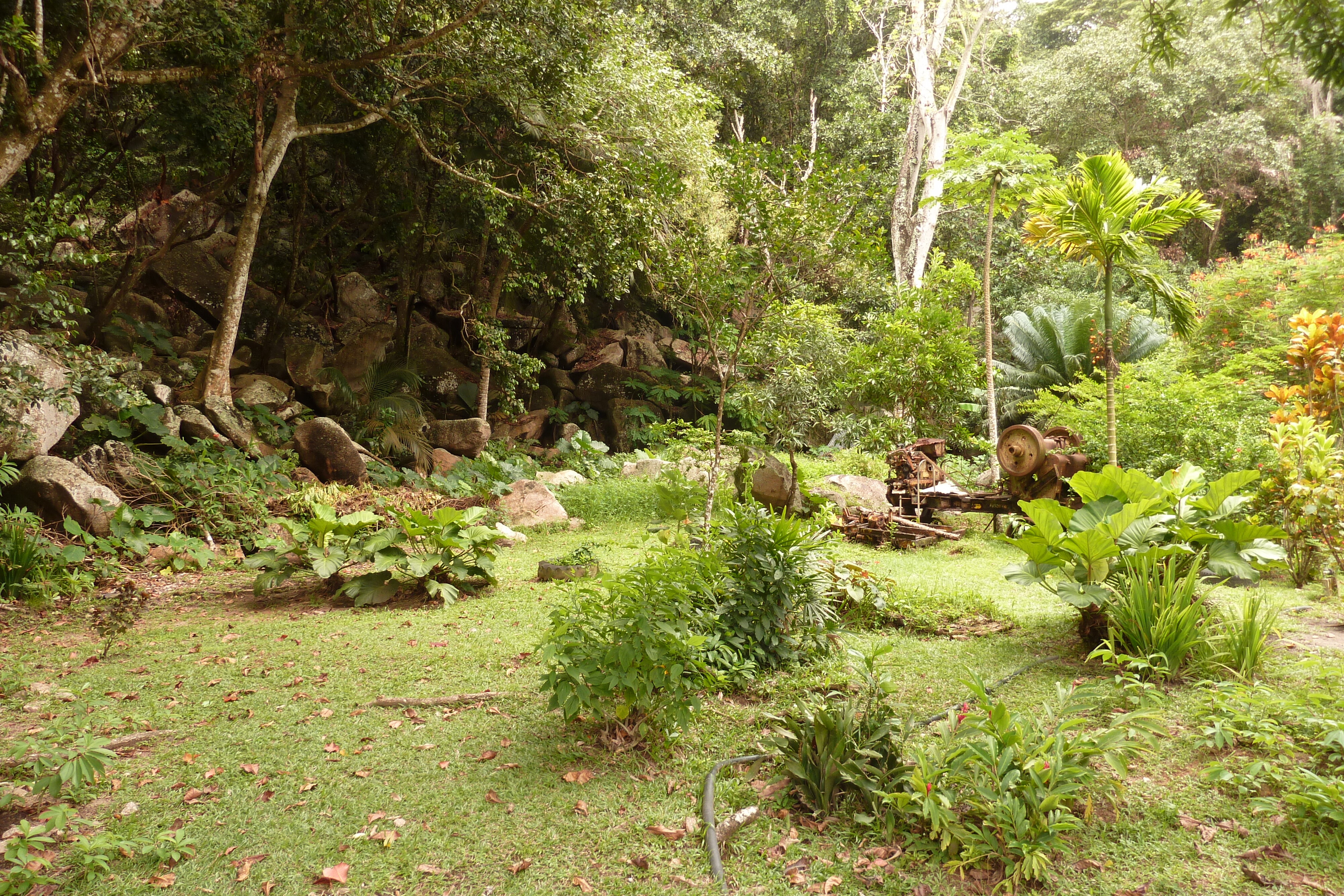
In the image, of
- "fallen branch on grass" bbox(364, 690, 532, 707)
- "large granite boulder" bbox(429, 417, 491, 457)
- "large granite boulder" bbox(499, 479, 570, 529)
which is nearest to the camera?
"fallen branch on grass" bbox(364, 690, 532, 707)

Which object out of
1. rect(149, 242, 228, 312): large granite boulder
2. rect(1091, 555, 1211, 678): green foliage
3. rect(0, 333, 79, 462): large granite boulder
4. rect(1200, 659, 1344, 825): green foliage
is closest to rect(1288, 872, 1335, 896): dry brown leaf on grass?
rect(1200, 659, 1344, 825): green foliage

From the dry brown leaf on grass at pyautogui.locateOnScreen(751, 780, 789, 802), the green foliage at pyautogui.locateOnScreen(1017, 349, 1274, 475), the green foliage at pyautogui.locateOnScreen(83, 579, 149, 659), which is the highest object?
the green foliage at pyautogui.locateOnScreen(1017, 349, 1274, 475)

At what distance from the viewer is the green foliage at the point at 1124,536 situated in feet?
12.7

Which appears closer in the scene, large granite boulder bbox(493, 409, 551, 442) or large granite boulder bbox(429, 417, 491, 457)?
large granite boulder bbox(429, 417, 491, 457)

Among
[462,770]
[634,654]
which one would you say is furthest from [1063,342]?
[462,770]

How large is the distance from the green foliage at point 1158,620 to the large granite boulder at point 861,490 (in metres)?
5.93

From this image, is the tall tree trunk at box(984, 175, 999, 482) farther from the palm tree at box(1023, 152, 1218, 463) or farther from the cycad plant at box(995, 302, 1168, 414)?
the cycad plant at box(995, 302, 1168, 414)

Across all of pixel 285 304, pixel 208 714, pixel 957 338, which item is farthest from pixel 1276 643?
pixel 285 304

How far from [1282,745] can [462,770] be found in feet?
11.1

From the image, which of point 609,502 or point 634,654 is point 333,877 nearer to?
point 634,654

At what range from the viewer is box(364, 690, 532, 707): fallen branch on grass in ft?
12.5

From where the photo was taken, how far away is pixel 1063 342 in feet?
49.3

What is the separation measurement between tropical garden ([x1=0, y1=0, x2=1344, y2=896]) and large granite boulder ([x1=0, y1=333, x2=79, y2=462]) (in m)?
0.13

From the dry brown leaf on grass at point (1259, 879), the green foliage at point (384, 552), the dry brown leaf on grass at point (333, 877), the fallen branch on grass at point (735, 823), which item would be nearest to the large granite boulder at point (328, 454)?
the green foliage at point (384, 552)
